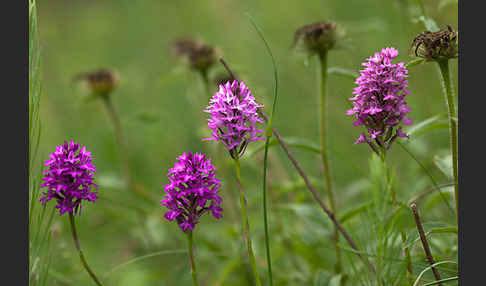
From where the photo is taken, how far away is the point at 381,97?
1.05 metres

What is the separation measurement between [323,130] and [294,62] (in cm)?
190

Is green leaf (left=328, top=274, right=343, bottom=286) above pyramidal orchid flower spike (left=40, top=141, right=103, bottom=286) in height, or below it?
below

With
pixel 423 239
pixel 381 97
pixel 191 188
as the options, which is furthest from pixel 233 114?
pixel 423 239

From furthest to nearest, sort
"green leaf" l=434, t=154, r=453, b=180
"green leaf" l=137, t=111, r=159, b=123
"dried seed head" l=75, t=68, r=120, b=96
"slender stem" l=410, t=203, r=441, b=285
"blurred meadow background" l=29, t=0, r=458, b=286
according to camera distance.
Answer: "dried seed head" l=75, t=68, r=120, b=96 → "green leaf" l=137, t=111, r=159, b=123 → "blurred meadow background" l=29, t=0, r=458, b=286 → "green leaf" l=434, t=154, r=453, b=180 → "slender stem" l=410, t=203, r=441, b=285

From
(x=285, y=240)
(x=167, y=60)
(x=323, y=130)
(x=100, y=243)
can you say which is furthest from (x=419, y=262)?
(x=167, y=60)

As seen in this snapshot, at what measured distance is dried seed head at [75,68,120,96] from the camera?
98.3 inches

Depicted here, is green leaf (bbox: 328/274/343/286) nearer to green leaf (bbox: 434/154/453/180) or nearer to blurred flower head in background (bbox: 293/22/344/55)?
green leaf (bbox: 434/154/453/180)

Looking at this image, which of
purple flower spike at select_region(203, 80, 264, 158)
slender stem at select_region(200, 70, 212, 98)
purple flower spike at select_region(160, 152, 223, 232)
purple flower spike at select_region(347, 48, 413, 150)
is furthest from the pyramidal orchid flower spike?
slender stem at select_region(200, 70, 212, 98)

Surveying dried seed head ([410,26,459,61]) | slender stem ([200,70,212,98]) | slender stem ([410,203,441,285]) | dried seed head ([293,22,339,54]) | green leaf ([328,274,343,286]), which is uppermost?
slender stem ([200,70,212,98])

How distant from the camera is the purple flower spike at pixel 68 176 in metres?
1.08

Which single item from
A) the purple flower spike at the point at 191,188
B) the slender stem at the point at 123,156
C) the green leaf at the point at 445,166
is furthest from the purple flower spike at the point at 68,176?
the slender stem at the point at 123,156

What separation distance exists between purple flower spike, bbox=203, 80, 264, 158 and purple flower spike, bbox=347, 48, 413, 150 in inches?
8.7

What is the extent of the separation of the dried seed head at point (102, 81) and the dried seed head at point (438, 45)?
5.64 ft

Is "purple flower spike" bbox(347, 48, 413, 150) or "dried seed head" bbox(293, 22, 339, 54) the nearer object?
"purple flower spike" bbox(347, 48, 413, 150)
